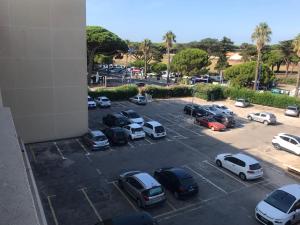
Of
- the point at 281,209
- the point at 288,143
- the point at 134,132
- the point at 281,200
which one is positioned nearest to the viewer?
the point at 281,209

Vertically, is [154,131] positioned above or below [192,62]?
below

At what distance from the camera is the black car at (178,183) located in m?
16.6

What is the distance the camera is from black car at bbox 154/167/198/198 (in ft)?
54.3

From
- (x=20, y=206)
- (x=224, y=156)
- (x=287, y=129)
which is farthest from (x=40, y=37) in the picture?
(x=287, y=129)

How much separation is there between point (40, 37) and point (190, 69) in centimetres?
4602

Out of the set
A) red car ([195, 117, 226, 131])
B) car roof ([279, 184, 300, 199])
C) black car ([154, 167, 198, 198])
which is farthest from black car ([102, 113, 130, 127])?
car roof ([279, 184, 300, 199])

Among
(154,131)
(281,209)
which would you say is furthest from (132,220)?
(154,131)

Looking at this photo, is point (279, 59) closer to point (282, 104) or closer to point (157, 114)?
point (282, 104)

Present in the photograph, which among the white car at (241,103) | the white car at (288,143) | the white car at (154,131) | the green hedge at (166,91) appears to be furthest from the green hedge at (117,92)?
the white car at (288,143)

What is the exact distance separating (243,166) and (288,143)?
24.7 ft

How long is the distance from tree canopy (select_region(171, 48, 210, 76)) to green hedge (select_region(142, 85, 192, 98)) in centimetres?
1618

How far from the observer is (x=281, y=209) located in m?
14.9

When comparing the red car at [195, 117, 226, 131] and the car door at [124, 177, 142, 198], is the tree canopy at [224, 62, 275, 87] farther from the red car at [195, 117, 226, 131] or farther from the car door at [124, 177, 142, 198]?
the car door at [124, 177, 142, 198]

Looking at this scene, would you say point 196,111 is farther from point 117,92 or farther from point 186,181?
point 186,181
